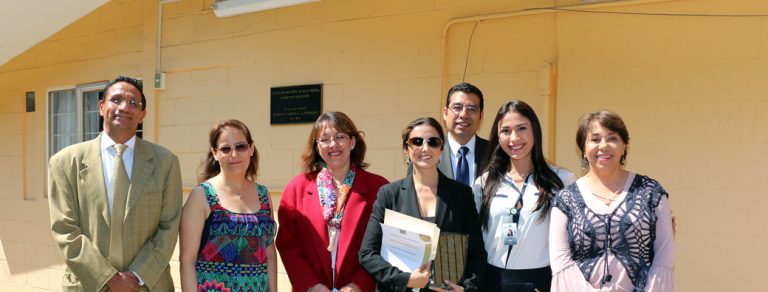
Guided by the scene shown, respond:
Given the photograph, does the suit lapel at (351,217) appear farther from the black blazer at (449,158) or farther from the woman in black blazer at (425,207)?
the black blazer at (449,158)

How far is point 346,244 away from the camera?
3.12 meters

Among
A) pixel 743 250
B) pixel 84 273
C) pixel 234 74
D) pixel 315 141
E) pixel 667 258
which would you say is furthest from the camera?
pixel 234 74

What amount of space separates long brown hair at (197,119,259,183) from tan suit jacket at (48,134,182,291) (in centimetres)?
23

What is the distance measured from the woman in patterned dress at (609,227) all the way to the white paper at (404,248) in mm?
521

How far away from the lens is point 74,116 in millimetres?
7234

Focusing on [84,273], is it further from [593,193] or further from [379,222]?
[593,193]

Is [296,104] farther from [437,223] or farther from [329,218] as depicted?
[437,223]

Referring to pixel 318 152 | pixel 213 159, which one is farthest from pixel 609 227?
pixel 213 159

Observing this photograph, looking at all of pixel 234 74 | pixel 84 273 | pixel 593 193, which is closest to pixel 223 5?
pixel 234 74

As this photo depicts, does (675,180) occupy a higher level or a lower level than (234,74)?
lower

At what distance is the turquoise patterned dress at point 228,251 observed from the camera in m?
3.12

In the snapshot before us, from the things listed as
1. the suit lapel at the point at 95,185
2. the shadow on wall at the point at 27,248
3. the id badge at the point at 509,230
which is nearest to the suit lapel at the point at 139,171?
the suit lapel at the point at 95,185

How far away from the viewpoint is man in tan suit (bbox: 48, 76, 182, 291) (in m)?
3.03

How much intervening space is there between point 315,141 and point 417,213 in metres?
0.74
